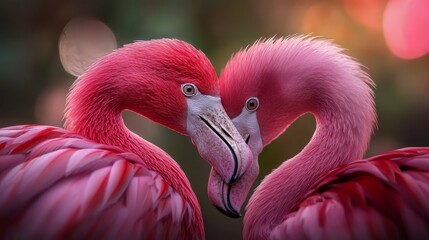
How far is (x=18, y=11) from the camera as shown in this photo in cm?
222

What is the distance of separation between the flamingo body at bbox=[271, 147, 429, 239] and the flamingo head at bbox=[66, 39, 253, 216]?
16 cm

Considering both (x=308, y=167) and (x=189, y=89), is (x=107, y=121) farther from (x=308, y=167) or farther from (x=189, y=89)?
(x=308, y=167)

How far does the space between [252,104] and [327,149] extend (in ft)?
0.57

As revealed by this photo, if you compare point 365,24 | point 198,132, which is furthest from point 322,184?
point 365,24

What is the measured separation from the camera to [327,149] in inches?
46.8

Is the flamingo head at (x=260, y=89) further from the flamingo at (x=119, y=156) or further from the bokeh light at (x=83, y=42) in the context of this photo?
the bokeh light at (x=83, y=42)

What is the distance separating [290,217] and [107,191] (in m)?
0.33

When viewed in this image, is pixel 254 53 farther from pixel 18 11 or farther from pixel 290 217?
pixel 18 11

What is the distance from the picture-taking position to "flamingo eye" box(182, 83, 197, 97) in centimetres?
115

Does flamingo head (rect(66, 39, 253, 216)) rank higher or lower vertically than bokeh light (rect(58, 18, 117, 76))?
higher

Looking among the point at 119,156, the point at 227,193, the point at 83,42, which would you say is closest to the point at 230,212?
the point at 227,193

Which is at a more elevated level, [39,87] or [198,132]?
[198,132]

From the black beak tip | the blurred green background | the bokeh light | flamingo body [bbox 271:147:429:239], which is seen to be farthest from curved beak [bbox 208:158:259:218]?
the blurred green background

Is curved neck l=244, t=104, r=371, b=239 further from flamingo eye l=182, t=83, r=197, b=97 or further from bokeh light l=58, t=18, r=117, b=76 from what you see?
bokeh light l=58, t=18, r=117, b=76
